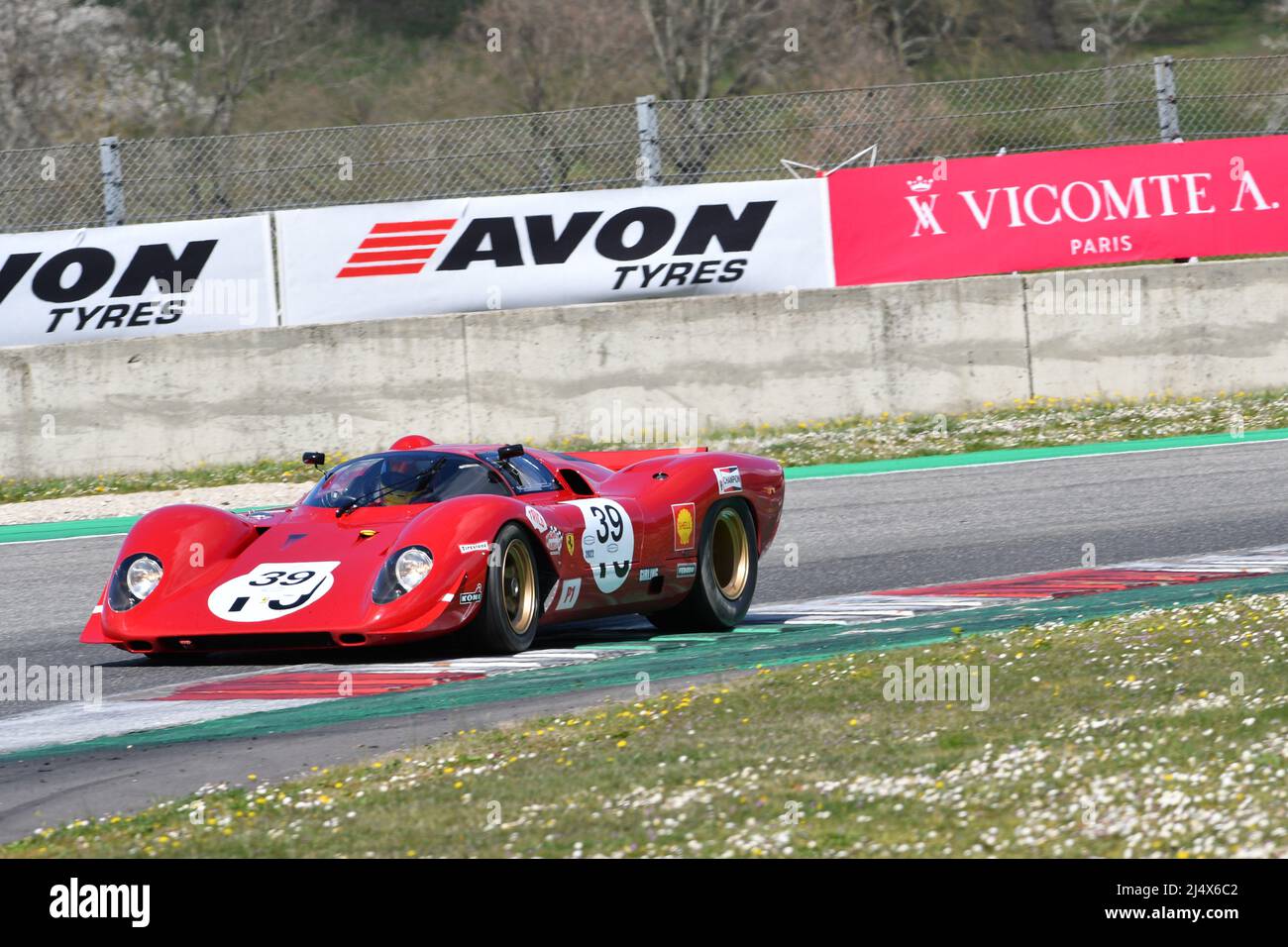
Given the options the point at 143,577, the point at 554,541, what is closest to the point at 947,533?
the point at 554,541

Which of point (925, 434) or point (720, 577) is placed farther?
point (925, 434)

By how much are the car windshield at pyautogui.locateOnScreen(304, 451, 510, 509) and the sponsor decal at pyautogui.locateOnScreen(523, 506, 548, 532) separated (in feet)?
1.25

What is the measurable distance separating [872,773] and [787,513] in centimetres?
737

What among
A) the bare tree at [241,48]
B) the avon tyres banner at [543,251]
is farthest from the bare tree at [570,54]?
the avon tyres banner at [543,251]

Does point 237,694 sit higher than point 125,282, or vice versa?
point 125,282

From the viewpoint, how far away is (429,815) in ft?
16.3

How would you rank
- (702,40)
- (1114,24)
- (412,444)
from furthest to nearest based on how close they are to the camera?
(1114,24) → (702,40) → (412,444)

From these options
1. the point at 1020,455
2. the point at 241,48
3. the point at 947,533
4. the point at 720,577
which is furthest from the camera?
the point at 241,48

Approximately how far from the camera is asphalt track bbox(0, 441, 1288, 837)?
6.12 metres

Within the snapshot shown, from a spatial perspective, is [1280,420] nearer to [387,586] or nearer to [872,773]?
[387,586]

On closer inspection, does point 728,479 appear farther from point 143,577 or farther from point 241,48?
point 241,48

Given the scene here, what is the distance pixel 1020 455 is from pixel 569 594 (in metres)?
7.05

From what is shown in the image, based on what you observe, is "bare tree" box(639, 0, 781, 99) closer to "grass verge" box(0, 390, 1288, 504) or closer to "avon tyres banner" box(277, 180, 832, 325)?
"avon tyres banner" box(277, 180, 832, 325)

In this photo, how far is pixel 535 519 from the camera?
805 centimetres
